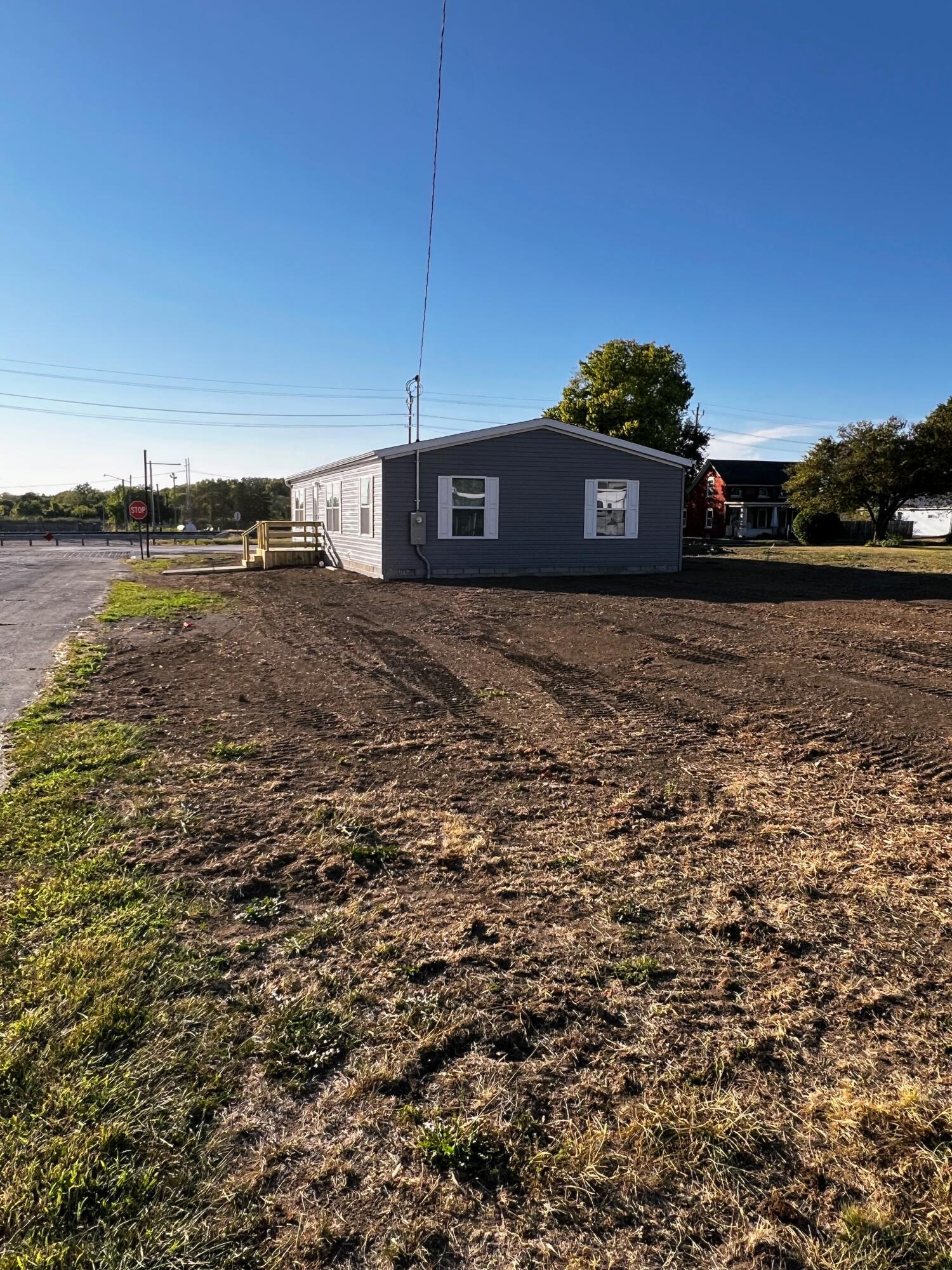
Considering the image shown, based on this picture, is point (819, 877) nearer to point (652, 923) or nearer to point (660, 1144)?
point (652, 923)

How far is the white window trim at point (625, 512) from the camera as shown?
17094 millimetres

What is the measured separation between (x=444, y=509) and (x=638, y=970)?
1398 cm

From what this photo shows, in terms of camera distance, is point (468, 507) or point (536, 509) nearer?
point (468, 507)

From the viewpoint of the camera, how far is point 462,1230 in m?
1.65

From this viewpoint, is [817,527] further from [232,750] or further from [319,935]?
[319,935]

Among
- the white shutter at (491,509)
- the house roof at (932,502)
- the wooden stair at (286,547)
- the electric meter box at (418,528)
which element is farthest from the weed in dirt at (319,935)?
the house roof at (932,502)

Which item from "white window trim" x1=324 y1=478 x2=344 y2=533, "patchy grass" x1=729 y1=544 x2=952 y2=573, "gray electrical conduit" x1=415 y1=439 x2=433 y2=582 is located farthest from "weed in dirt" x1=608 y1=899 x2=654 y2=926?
"patchy grass" x1=729 y1=544 x2=952 y2=573

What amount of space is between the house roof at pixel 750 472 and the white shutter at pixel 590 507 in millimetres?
39708

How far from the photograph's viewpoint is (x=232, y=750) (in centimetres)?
480

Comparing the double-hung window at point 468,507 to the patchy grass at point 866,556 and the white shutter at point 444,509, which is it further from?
the patchy grass at point 866,556

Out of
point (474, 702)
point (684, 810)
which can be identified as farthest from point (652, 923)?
point (474, 702)

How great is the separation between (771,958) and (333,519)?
1878 cm

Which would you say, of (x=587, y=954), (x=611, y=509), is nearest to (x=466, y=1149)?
(x=587, y=954)

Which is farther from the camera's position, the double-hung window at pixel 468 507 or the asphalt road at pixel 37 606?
the double-hung window at pixel 468 507
